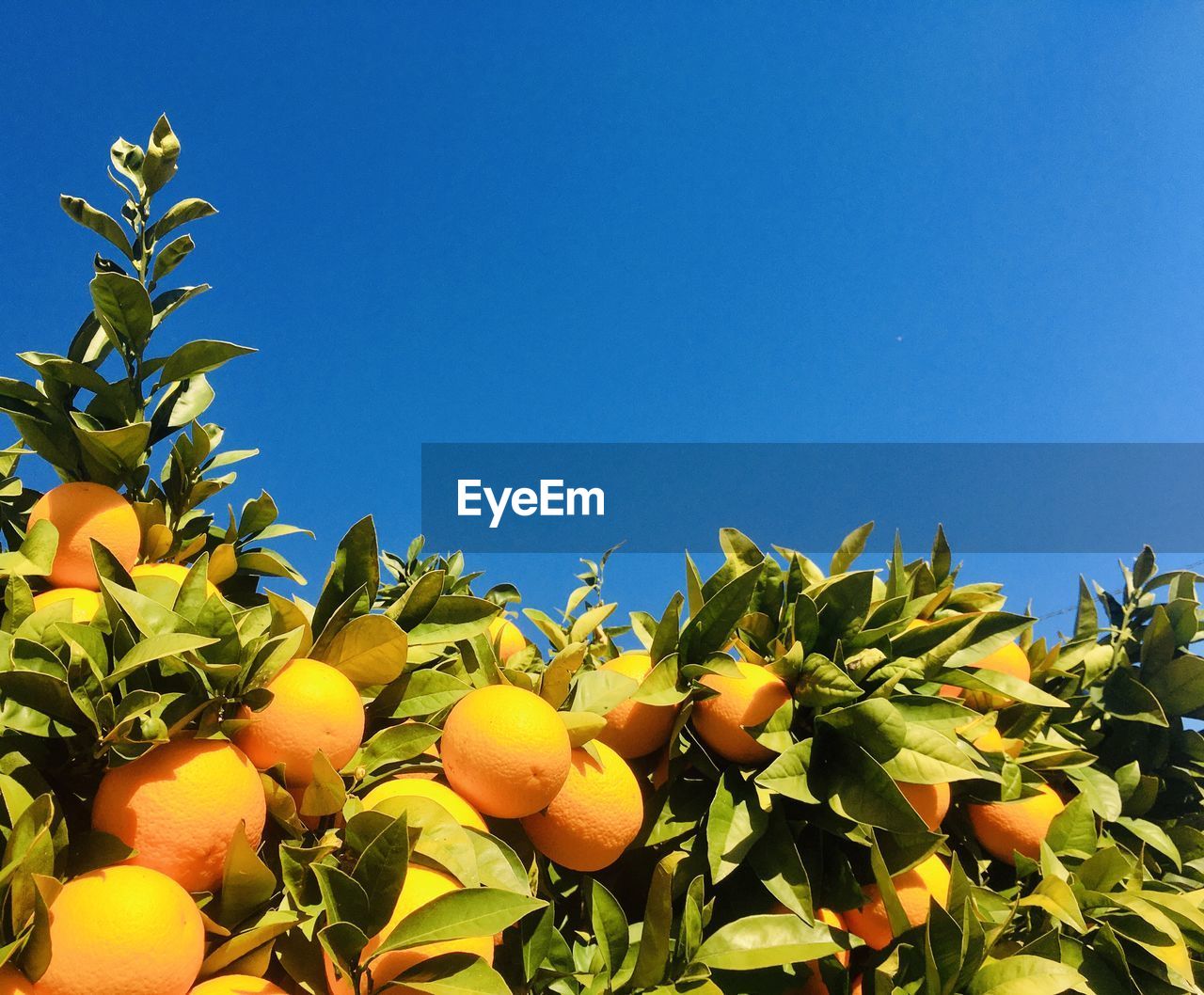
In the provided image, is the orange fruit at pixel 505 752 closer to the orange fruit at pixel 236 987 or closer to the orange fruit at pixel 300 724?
the orange fruit at pixel 300 724

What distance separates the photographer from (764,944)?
112 cm

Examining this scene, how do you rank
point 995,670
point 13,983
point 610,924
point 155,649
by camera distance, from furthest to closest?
point 995,670 < point 610,924 < point 155,649 < point 13,983

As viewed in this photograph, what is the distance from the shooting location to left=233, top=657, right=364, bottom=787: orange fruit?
0.98m

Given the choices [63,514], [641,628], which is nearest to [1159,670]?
[641,628]

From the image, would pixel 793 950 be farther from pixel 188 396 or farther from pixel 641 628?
pixel 188 396

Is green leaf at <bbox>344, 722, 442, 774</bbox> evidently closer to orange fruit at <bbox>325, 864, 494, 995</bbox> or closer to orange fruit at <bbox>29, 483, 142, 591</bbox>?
orange fruit at <bbox>325, 864, 494, 995</bbox>

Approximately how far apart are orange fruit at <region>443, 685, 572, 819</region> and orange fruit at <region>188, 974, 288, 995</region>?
299 mm

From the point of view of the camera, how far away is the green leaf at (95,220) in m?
1.30

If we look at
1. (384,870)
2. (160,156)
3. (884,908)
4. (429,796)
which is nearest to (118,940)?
(384,870)

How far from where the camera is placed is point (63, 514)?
3.79 ft

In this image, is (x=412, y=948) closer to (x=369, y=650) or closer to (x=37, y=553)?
(x=369, y=650)

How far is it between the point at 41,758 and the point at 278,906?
29cm

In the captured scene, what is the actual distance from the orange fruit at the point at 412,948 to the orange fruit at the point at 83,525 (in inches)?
22.6

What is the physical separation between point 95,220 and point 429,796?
100 cm
